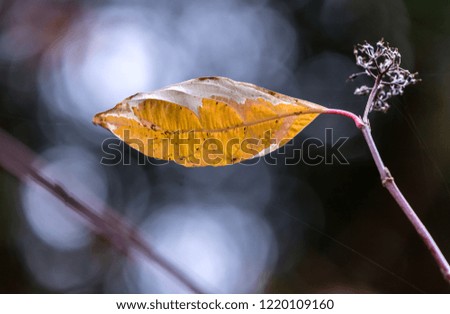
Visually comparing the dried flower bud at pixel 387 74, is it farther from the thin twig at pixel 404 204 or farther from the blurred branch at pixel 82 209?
the blurred branch at pixel 82 209

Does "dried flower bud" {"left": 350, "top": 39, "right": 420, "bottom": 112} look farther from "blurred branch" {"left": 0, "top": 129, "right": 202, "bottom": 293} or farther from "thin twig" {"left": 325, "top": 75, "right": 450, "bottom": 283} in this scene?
"blurred branch" {"left": 0, "top": 129, "right": 202, "bottom": 293}

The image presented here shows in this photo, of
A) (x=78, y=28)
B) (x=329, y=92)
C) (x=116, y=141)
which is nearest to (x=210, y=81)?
(x=116, y=141)

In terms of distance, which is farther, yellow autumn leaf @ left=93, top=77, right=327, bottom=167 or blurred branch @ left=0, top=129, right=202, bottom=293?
yellow autumn leaf @ left=93, top=77, right=327, bottom=167

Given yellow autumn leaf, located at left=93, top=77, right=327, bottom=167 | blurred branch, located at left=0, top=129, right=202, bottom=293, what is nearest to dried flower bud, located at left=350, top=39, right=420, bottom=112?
yellow autumn leaf, located at left=93, top=77, right=327, bottom=167

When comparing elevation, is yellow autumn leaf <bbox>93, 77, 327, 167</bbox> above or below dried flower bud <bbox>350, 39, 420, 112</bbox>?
below

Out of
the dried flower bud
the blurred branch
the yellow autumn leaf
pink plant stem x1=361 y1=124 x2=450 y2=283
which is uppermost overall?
the dried flower bud

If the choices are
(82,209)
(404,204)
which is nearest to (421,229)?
(404,204)
